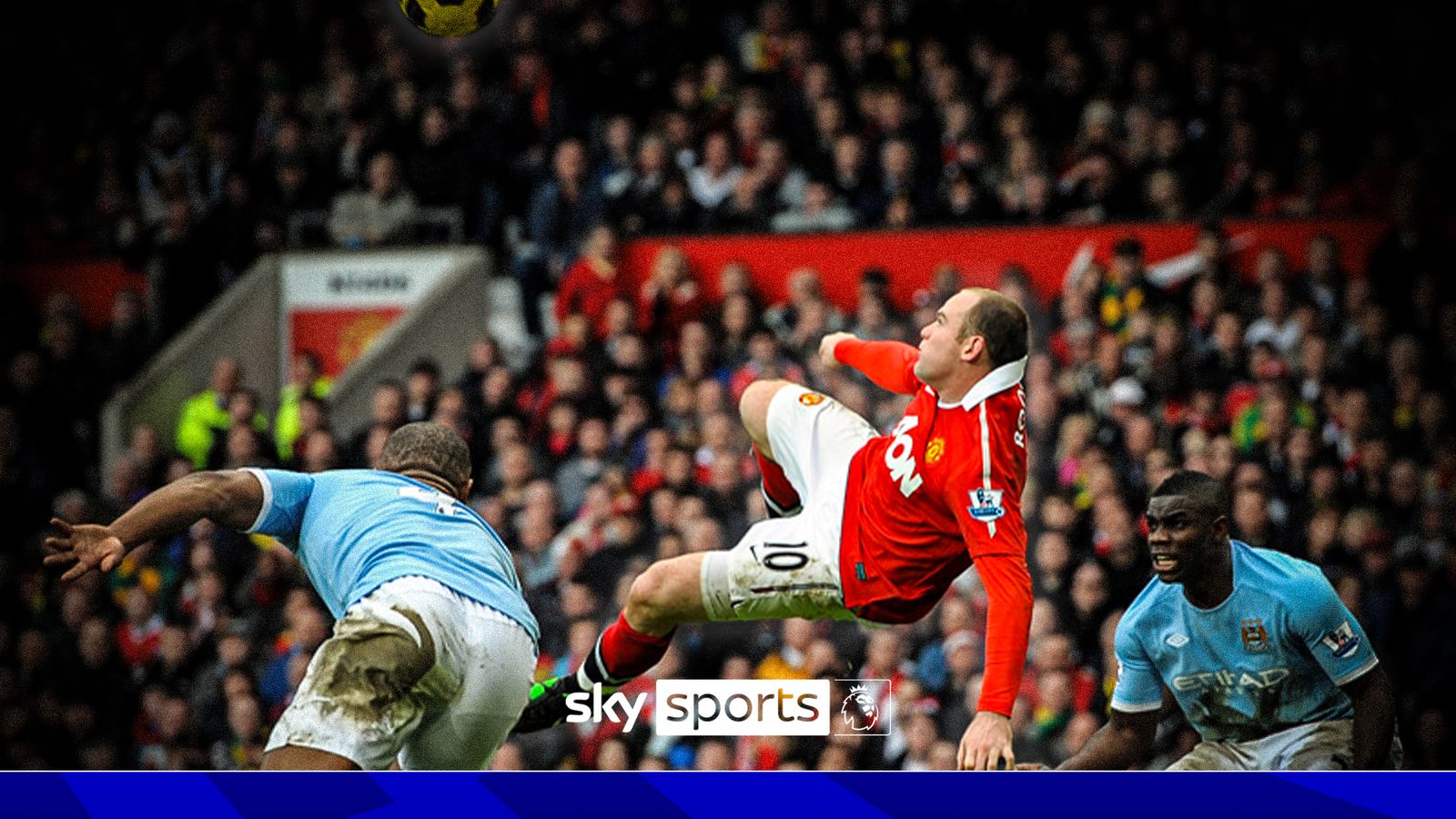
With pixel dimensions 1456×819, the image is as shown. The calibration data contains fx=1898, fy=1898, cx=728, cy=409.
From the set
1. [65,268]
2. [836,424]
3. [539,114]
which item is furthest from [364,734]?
[65,268]

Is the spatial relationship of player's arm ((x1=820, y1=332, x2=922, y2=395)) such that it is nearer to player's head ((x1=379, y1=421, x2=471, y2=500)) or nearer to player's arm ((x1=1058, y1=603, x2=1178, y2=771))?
player's arm ((x1=1058, y1=603, x2=1178, y2=771))

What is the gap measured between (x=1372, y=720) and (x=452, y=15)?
397cm

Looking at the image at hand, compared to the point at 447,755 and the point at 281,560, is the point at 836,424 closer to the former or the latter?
the point at 447,755

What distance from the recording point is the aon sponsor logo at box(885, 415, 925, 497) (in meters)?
5.88

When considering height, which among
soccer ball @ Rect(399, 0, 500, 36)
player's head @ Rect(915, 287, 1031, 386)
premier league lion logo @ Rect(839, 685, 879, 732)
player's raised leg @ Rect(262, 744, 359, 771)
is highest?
soccer ball @ Rect(399, 0, 500, 36)

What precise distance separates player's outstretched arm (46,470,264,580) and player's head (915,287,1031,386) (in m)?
2.05

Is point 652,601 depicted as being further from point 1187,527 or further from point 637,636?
point 1187,527

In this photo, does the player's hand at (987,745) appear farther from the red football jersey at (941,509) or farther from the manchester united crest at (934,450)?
the manchester united crest at (934,450)

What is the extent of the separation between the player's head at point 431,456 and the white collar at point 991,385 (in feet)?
5.02

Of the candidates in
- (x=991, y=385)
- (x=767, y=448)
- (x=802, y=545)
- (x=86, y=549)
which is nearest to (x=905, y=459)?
(x=991, y=385)

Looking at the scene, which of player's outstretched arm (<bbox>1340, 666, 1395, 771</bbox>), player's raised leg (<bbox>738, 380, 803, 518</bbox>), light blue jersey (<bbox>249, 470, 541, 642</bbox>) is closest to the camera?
light blue jersey (<bbox>249, 470, 541, 642</bbox>)

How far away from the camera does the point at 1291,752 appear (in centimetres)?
589

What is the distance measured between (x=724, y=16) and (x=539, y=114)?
1.42 m

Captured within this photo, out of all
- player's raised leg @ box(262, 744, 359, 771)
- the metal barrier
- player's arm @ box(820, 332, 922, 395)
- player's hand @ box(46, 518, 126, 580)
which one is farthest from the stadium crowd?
player's hand @ box(46, 518, 126, 580)
